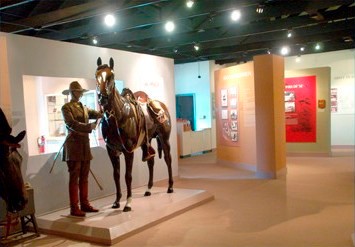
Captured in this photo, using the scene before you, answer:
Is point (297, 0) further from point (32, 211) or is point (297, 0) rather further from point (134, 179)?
point (32, 211)

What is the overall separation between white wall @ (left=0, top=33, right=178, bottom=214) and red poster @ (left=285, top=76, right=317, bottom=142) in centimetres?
558

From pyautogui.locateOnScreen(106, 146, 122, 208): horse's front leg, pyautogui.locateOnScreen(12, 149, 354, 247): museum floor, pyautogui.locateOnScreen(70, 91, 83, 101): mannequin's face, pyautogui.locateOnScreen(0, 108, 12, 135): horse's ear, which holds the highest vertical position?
pyautogui.locateOnScreen(70, 91, 83, 101): mannequin's face

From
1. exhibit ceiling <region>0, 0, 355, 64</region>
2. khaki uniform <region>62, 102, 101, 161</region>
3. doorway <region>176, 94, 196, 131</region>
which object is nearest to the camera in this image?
khaki uniform <region>62, 102, 101, 161</region>

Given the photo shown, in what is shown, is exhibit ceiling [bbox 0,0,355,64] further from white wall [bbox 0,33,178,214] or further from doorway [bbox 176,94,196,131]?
doorway [bbox 176,94,196,131]

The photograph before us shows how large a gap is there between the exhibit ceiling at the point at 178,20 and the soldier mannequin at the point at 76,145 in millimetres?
1968

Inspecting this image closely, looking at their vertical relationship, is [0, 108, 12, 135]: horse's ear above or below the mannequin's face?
below

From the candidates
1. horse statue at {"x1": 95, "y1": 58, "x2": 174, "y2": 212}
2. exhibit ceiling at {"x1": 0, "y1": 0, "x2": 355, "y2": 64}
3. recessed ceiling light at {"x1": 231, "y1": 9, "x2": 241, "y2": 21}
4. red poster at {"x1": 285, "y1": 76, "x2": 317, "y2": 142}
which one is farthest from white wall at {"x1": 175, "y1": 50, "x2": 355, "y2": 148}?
horse statue at {"x1": 95, "y1": 58, "x2": 174, "y2": 212}

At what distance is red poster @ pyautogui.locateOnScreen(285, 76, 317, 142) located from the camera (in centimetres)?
1071

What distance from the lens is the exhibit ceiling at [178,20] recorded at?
6234mm

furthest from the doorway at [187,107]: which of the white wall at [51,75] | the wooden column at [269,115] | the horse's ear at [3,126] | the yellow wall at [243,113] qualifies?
the horse's ear at [3,126]

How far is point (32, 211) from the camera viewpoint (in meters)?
4.61

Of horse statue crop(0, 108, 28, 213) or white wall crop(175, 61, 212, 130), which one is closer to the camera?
horse statue crop(0, 108, 28, 213)

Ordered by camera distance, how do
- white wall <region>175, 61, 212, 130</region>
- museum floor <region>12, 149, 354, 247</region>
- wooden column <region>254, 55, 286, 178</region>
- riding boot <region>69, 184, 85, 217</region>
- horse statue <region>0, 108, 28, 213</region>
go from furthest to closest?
white wall <region>175, 61, 212, 130</region> → wooden column <region>254, 55, 286, 178</region> → riding boot <region>69, 184, 85, 217</region> → museum floor <region>12, 149, 354, 247</region> → horse statue <region>0, 108, 28, 213</region>

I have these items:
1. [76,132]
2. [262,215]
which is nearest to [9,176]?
[76,132]
